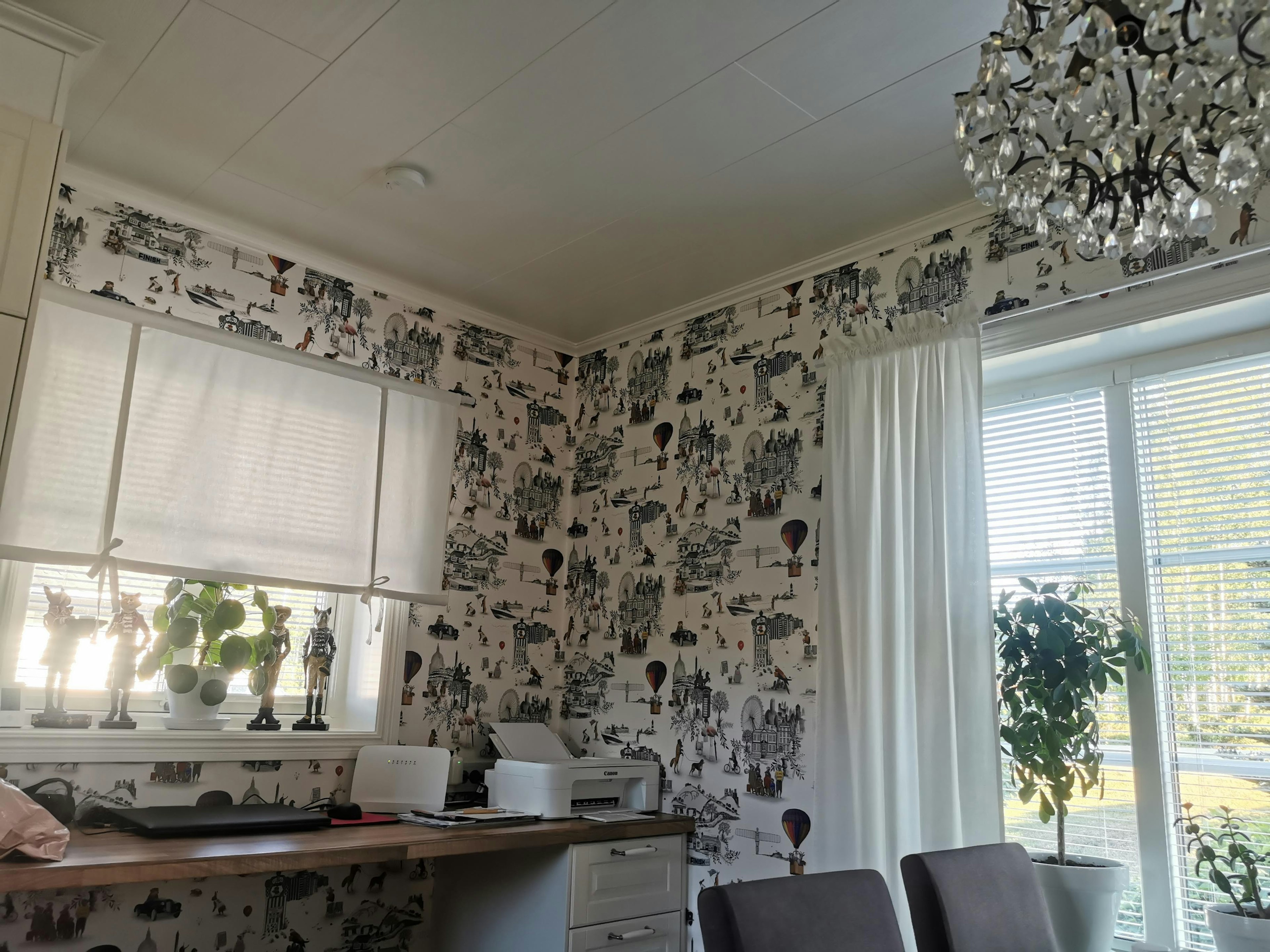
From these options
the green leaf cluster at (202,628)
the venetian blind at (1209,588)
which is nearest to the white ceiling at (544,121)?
the venetian blind at (1209,588)

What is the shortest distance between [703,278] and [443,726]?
5.98ft

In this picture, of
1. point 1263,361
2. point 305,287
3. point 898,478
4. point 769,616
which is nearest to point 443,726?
point 769,616

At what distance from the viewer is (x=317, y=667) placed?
293 centimetres

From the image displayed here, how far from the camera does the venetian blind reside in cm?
212

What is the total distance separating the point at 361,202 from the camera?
2.71 metres

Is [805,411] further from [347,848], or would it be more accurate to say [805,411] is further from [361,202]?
[347,848]

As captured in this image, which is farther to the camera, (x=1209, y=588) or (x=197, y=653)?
(x=197, y=653)

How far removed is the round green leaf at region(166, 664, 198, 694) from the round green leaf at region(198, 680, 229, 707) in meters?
0.03

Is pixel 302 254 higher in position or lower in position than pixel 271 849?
higher

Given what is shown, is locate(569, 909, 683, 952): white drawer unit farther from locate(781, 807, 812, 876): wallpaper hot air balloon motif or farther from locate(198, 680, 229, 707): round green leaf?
locate(198, 680, 229, 707): round green leaf

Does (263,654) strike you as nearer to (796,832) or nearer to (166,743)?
(166,743)

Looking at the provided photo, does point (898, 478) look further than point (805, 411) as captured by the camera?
No

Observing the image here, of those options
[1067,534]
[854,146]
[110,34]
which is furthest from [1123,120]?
[110,34]

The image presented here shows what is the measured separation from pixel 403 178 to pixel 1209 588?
7.79 feet
